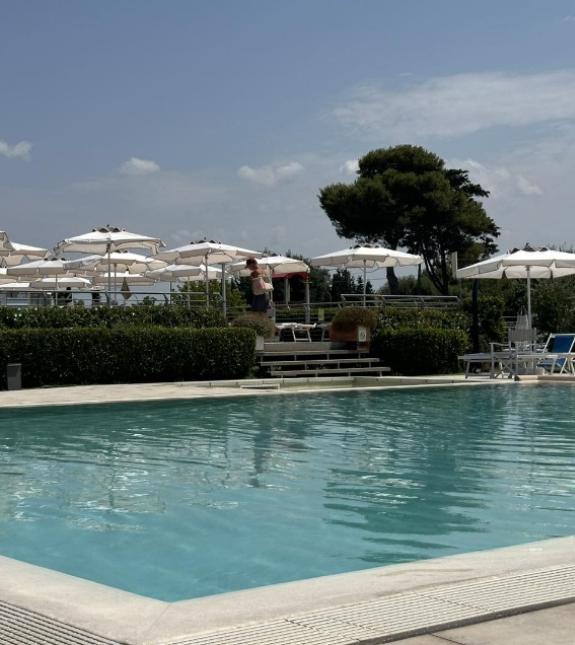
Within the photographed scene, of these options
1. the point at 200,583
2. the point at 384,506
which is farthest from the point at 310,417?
the point at 200,583

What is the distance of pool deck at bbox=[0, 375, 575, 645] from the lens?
345 centimetres

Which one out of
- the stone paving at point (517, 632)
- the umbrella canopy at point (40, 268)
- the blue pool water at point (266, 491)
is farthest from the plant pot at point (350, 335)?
the stone paving at point (517, 632)

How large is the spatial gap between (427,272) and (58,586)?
4862cm

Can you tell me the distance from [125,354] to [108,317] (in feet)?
4.77

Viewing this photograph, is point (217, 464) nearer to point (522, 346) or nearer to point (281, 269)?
point (522, 346)

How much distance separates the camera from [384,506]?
7.43 meters

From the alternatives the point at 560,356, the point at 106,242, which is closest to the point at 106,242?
the point at 106,242

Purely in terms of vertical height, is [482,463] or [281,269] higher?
[281,269]

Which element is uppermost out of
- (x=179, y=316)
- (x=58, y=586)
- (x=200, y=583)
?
(x=179, y=316)

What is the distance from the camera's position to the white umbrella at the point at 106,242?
22.5m

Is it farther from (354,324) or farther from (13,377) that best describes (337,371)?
(13,377)

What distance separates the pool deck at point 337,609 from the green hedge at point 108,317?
15.0 m

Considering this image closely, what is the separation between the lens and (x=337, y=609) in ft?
12.4

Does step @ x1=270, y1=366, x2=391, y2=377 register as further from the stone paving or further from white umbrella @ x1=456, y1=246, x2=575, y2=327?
the stone paving
